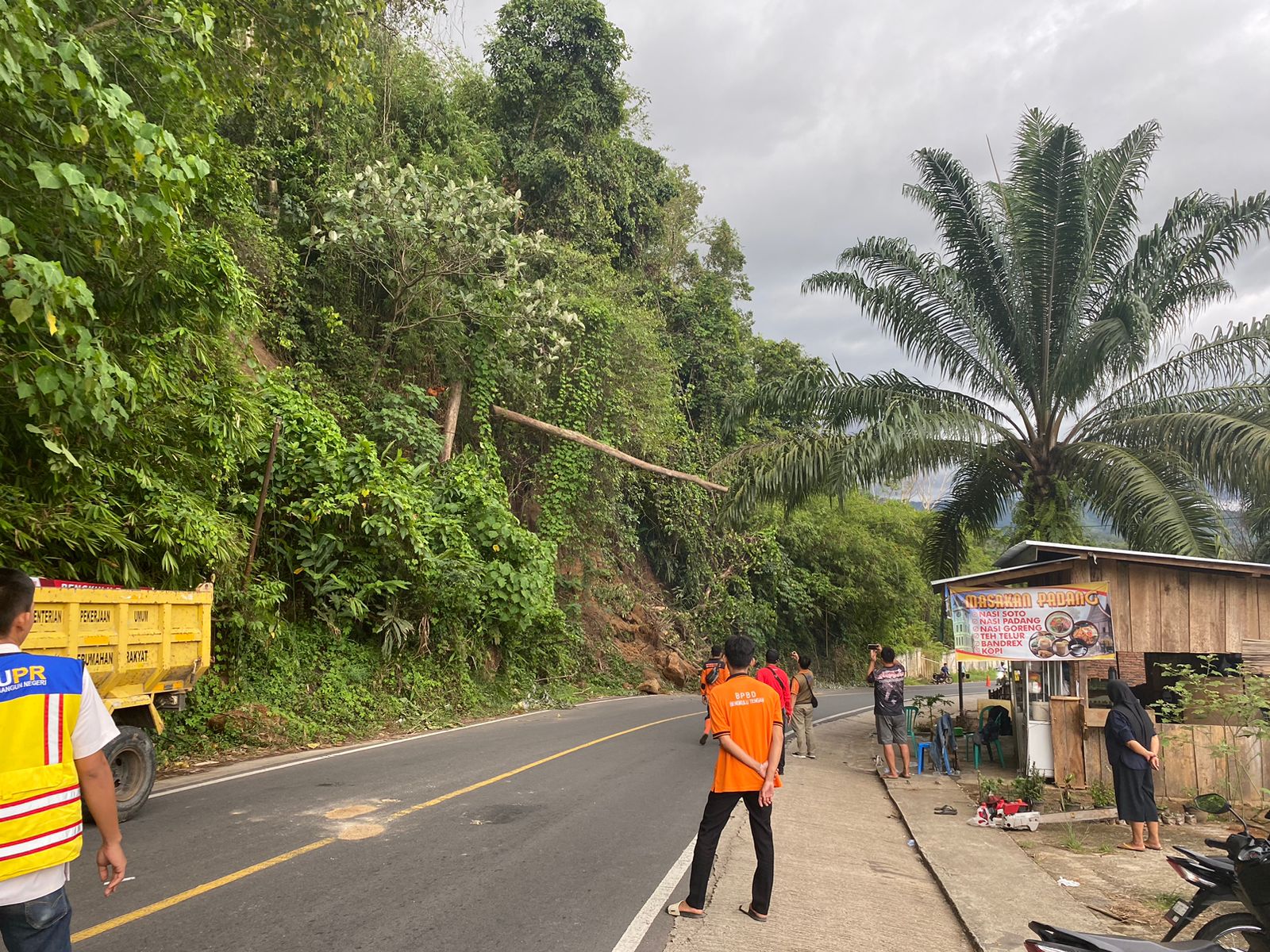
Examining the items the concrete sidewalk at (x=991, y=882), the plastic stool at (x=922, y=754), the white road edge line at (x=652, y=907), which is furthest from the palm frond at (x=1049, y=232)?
the white road edge line at (x=652, y=907)

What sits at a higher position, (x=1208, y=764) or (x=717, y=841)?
(x=717, y=841)

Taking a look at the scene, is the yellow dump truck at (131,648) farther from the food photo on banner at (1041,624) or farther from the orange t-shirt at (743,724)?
the food photo on banner at (1041,624)

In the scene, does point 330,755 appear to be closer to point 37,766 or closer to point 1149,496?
point 37,766

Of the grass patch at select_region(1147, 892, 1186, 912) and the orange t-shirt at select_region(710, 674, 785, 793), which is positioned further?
the grass patch at select_region(1147, 892, 1186, 912)

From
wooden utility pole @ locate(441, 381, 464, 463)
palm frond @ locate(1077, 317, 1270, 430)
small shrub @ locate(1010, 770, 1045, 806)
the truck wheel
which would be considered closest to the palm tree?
palm frond @ locate(1077, 317, 1270, 430)

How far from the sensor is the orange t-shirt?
554cm

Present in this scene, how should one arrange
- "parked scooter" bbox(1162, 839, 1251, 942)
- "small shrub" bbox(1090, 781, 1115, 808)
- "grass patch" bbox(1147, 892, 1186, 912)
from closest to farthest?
"parked scooter" bbox(1162, 839, 1251, 942) → "grass patch" bbox(1147, 892, 1186, 912) → "small shrub" bbox(1090, 781, 1115, 808)

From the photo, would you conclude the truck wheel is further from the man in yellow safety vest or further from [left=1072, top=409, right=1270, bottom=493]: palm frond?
[left=1072, top=409, right=1270, bottom=493]: palm frond

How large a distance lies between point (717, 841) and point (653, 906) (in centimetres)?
64

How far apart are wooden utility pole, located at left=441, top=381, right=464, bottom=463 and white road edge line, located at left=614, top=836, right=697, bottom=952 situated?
44.3ft

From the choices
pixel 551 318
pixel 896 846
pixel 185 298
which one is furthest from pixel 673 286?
pixel 896 846

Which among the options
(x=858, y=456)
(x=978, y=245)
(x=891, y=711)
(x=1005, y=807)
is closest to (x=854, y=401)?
(x=858, y=456)

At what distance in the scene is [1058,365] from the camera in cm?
1350

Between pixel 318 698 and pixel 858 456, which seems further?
pixel 858 456
